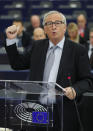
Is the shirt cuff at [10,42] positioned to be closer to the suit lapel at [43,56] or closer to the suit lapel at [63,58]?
the suit lapel at [43,56]

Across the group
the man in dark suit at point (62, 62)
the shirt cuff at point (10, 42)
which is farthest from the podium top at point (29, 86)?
the shirt cuff at point (10, 42)

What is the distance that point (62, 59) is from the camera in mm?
2117

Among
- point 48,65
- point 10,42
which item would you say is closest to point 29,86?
point 48,65

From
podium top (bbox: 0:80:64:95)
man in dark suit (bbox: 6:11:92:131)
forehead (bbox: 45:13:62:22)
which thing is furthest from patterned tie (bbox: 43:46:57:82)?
podium top (bbox: 0:80:64:95)

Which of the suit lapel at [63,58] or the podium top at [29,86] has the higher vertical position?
the suit lapel at [63,58]

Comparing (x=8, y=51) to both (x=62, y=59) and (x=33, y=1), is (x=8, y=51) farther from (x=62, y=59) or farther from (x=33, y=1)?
(x=33, y=1)

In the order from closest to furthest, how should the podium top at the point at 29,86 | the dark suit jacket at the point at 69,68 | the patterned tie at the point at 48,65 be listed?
the podium top at the point at 29,86, the dark suit jacket at the point at 69,68, the patterned tie at the point at 48,65

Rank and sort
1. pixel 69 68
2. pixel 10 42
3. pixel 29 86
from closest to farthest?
pixel 29 86, pixel 69 68, pixel 10 42

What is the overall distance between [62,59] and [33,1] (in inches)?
282

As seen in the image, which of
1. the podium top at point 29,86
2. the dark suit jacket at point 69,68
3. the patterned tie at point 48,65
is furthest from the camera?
the patterned tie at point 48,65

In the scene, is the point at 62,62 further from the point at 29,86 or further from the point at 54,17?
the point at 29,86

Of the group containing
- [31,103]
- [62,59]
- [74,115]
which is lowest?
[74,115]

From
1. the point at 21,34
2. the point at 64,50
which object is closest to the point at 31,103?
the point at 64,50

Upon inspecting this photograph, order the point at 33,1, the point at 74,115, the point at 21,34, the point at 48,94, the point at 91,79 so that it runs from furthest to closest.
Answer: the point at 33,1
the point at 21,34
the point at 91,79
the point at 74,115
the point at 48,94
